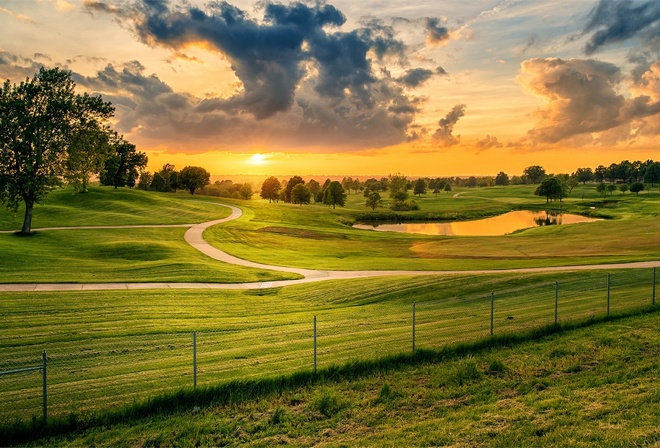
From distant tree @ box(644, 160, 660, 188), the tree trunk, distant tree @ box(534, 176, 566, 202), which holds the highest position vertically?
distant tree @ box(644, 160, 660, 188)

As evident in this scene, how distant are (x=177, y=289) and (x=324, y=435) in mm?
19278

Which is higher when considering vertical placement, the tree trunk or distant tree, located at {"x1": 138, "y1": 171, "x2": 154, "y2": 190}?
distant tree, located at {"x1": 138, "y1": 171, "x2": 154, "y2": 190}

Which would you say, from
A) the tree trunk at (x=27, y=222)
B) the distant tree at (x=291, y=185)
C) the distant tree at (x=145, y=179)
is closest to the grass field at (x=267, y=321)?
the tree trunk at (x=27, y=222)

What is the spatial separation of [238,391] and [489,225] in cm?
10070

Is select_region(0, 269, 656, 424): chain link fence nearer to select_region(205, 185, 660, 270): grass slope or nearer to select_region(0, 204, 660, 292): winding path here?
select_region(0, 204, 660, 292): winding path

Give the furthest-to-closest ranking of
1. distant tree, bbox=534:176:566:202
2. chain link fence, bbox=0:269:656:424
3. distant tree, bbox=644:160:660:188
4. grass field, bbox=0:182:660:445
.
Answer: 1. distant tree, bbox=644:160:660:188
2. distant tree, bbox=534:176:566:202
3. chain link fence, bbox=0:269:656:424
4. grass field, bbox=0:182:660:445

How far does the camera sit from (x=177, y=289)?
1094 inches

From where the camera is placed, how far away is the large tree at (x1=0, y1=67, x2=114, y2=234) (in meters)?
43.8

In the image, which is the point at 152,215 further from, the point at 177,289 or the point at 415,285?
the point at 415,285

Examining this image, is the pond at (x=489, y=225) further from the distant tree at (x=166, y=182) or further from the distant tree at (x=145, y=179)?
the distant tree at (x=145, y=179)

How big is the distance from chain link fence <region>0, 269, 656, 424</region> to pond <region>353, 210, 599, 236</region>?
221 ft

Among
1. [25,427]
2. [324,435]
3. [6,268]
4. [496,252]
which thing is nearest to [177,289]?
[6,268]

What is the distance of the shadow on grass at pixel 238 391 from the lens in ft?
35.8

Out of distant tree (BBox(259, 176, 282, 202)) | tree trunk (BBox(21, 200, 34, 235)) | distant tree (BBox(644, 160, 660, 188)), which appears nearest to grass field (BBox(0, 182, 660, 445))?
tree trunk (BBox(21, 200, 34, 235))
